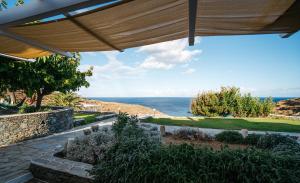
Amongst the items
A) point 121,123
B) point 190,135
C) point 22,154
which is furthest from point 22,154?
point 190,135

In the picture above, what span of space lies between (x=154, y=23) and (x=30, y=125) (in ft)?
27.8

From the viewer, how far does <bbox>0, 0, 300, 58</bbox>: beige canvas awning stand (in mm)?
2791

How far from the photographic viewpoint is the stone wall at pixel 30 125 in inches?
320

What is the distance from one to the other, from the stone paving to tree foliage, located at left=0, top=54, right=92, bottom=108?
309 centimetres

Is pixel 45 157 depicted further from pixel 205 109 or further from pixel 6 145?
pixel 205 109

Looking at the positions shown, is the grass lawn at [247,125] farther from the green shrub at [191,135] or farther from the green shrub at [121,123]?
the green shrub at [121,123]

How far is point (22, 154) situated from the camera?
6977mm

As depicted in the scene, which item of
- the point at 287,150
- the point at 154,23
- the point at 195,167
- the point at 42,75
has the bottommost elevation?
the point at 195,167

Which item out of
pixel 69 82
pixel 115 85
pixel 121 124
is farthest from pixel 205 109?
pixel 115 85

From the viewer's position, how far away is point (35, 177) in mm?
5230

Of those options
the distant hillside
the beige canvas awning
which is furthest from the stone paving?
the distant hillside

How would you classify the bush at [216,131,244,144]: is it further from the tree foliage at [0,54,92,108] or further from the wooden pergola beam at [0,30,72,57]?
the tree foliage at [0,54,92,108]

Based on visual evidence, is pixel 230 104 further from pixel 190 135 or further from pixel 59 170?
pixel 59 170

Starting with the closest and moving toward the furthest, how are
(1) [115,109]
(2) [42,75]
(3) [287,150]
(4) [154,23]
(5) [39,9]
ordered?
(5) [39,9] < (4) [154,23] < (3) [287,150] < (2) [42,75] < (1) [115,109]
